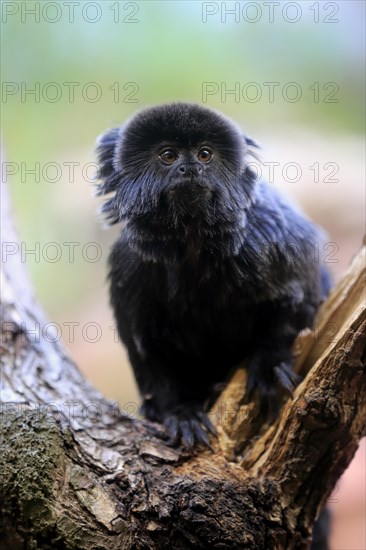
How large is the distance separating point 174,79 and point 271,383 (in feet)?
8.30

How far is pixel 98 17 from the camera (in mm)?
4285

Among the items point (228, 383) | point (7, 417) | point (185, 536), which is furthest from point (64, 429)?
point (228, 383)

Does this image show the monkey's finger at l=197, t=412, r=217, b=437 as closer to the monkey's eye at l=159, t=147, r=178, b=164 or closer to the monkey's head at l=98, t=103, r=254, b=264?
the monkey's head at l=98, t=103, r=254, b=264

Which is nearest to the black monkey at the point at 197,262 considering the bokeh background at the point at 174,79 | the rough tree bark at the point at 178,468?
the rough tree bark at the point at 178,468

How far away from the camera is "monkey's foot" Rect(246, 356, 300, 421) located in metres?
2.74

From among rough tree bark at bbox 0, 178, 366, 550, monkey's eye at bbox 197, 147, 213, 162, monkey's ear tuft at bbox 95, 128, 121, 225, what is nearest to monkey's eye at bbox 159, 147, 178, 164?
monkey's eye at bbox 197, 147, 213, 162

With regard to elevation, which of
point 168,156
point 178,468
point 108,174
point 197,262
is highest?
point 168,156

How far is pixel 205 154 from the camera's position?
276cm

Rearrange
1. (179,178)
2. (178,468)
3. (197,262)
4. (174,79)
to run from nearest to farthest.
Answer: (178,468) → (179,178) → (197,262) → (174,79)

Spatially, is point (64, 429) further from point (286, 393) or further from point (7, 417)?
point (286, 393)

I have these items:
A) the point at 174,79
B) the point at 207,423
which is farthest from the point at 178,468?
the point at 174,79

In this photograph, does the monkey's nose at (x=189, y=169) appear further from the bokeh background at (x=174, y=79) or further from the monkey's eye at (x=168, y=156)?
the bokeh background at (x=174, y=79)

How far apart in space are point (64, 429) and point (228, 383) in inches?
37.6

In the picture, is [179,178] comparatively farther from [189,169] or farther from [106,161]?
[106,161]
